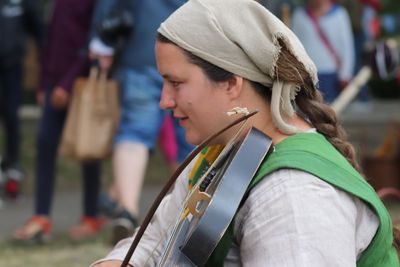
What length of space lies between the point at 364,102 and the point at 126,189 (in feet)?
30.8

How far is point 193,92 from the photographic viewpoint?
2.33 metres

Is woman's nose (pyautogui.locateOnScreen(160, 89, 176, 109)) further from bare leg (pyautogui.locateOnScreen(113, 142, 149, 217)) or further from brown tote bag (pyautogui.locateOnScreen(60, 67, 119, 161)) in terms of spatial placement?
brown tote bag (pyautogui.locateOnScreen(60, 67, 119, 161))

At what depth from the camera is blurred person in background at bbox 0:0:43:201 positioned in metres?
8.08

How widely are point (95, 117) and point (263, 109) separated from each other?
3.53m

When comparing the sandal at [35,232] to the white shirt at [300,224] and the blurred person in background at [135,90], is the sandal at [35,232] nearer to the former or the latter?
the blurred person in background at [135,90]

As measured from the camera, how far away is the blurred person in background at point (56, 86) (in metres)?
6.20

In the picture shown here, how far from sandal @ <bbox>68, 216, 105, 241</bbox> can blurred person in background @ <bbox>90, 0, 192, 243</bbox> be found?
2.91ft

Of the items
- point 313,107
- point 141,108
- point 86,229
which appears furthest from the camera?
point 86,229

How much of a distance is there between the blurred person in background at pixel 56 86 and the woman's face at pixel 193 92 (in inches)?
148

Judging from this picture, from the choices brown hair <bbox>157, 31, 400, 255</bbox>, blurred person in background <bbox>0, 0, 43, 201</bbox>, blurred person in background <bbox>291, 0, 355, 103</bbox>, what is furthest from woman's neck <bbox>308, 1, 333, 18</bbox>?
brown hair <bbox>157, 31, 400, 255</bbox>

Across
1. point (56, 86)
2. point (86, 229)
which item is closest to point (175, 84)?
point (56, 86)

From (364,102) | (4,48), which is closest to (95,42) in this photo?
(4,48)

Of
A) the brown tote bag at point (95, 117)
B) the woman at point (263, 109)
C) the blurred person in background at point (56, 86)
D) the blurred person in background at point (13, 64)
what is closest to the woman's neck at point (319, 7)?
the blurred person in background at point (56, 86)

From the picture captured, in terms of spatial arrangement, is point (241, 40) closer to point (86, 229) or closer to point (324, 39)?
point (86, 229)
